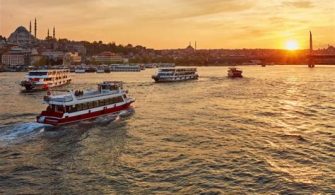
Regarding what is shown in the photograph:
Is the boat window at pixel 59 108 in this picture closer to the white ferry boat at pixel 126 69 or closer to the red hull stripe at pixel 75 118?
the red hull stripe at pixel 75 118

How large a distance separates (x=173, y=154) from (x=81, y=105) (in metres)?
11.2

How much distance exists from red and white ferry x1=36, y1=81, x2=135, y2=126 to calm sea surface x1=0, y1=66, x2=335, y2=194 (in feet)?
2.57

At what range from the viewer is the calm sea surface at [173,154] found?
16.7m

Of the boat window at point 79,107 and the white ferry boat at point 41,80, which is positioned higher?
the white ferry boat at point 41,80

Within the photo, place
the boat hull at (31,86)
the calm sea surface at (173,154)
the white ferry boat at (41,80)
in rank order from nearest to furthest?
the calm sea surface at (173,154)
the boat hull at (31,86)
the white ferry boat at (41,80)

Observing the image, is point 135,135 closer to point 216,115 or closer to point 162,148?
point 162,148

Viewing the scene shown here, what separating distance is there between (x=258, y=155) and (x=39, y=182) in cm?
1058

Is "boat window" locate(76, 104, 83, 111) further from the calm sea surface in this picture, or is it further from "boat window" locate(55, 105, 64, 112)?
"boat window" locate(55, 105, 64, 112)

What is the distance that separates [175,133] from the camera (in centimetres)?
2631

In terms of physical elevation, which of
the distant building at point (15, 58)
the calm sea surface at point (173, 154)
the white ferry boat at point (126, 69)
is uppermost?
the distant building at point (15, 58)

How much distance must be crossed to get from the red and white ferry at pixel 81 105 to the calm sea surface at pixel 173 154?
783mm

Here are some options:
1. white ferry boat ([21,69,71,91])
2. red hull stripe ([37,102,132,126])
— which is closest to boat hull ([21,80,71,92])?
white ferry boat ([21,69,71,91])

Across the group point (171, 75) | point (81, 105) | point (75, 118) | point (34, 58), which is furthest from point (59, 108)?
point (34, 58)

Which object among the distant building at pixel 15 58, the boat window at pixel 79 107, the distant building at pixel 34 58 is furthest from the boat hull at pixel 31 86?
the distant building at pixel 34 58
